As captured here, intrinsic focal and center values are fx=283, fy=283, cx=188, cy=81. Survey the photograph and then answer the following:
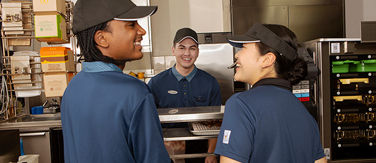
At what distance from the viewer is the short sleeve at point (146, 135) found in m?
0.86

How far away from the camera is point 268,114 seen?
109 centimetres

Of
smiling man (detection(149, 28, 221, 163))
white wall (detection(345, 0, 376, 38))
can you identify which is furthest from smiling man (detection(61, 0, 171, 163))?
white wall (detection(345, 0, 376, 38))

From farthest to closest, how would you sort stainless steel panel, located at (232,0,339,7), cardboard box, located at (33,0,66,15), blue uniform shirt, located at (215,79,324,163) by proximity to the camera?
stainless steel panel, located at (232,0,339,7)
cardboard box, located at (33,0,66,15)
blue uniform shirt, located at (215,79,324,163)

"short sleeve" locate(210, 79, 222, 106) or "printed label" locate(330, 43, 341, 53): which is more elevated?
"printed label" locate(330, 43, 341, 53)

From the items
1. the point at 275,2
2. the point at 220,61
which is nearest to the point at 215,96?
the point at 220,61

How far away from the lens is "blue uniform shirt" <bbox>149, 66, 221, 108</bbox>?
2.59 meters

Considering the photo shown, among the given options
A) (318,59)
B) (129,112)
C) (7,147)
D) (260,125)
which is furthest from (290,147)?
(7,147)

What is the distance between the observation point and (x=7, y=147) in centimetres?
263

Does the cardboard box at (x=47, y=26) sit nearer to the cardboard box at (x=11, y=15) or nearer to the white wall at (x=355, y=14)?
the cardboard box at (x=11, y=15)

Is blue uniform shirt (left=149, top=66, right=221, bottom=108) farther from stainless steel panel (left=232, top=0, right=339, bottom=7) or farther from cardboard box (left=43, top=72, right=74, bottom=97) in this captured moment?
stainless steel panel (left=232, top=0, right=339, bottom=7)

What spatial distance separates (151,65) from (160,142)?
3841 millimetres

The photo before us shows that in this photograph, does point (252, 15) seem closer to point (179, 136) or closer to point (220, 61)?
point (220, 61)

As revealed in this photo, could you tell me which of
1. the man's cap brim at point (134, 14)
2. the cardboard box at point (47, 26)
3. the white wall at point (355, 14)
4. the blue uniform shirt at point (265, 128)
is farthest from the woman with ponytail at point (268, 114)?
the white wall at point (355, 14)

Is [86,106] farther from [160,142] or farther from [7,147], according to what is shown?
[7,147]
